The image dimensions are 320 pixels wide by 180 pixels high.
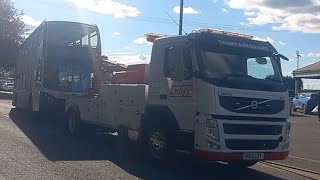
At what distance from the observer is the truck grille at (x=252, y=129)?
892 centimetres

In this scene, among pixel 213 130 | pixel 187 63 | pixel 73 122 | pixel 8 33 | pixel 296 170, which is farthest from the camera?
pixel 8 33

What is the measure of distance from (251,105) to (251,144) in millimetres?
754

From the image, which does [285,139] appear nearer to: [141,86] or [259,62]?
[259,62]

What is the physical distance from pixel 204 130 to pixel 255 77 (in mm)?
1529

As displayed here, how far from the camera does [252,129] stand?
30.1 feet

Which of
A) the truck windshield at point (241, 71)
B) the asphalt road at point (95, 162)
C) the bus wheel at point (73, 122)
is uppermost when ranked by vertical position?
the truck windshield at point (241, 71)

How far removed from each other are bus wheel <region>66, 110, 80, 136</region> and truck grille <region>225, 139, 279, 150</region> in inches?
270

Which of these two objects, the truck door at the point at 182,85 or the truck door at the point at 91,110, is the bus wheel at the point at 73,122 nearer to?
the truck door at the point at 91,110

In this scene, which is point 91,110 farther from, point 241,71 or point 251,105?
point 251,105

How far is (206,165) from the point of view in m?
10.8

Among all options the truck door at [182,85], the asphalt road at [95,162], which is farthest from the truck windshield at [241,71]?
the asphalt road at [95,162]

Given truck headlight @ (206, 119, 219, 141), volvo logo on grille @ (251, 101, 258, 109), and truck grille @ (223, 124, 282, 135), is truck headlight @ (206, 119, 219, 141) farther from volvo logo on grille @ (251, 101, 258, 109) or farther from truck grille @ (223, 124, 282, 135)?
volvo logo on grille @ (251, 101, 258, 109)

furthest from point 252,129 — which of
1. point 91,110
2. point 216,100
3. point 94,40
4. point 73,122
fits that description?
point 94,40

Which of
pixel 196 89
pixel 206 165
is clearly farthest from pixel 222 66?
pixel 206 165
